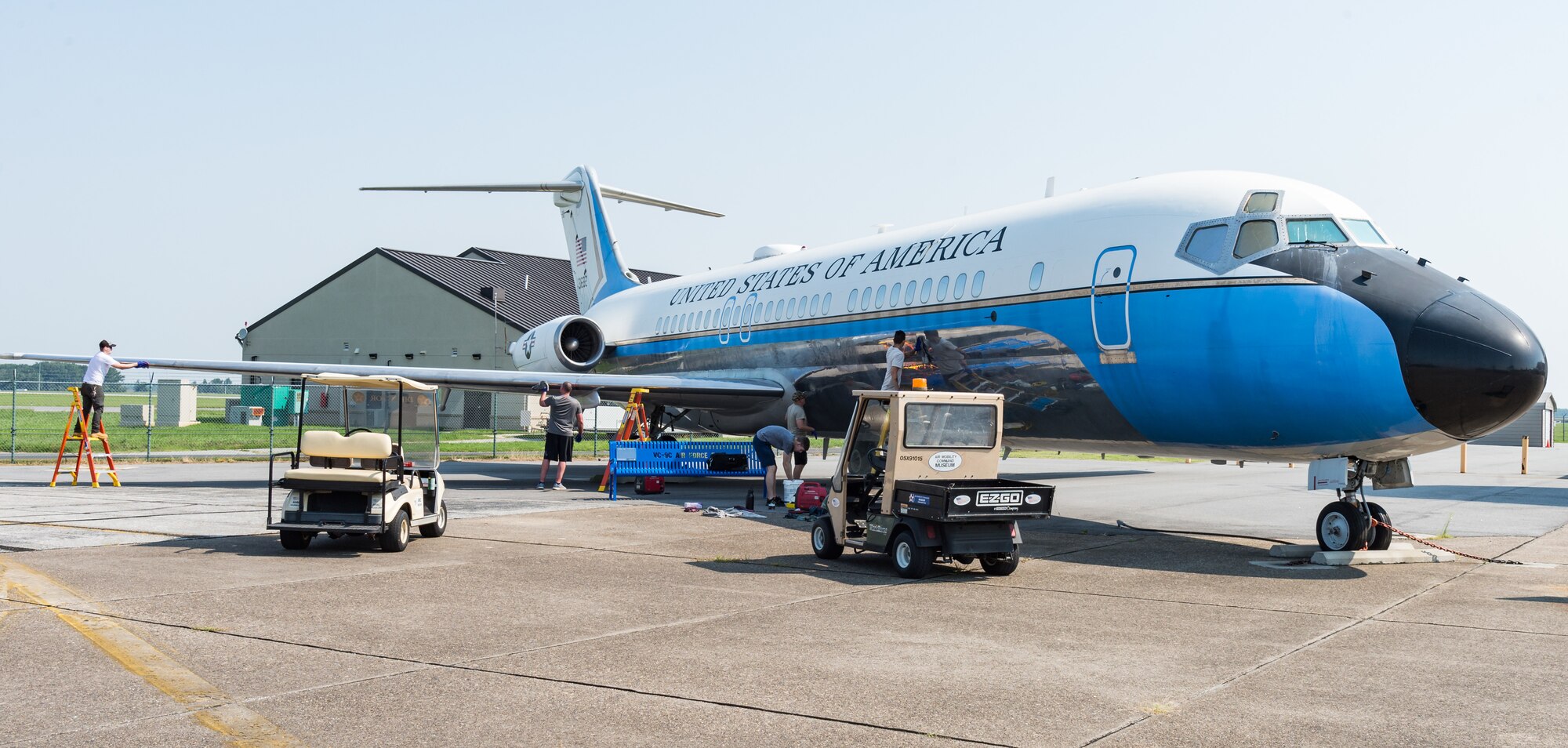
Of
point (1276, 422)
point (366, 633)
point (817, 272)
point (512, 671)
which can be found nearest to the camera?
point (512, 671)

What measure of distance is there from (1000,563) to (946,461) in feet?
3.52

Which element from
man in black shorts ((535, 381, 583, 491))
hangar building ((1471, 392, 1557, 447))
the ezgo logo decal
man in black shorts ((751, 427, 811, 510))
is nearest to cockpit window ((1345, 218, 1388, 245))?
the ezgo logo decal

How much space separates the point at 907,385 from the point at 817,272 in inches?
169

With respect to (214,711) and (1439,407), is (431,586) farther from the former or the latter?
(1439,407)

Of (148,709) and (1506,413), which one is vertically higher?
(1506,413)

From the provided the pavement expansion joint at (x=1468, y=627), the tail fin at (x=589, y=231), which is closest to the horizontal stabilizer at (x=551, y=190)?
the tail fin at (x=589, y=231)

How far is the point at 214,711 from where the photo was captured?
5285mm

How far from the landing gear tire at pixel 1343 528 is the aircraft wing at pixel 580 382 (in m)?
9.43

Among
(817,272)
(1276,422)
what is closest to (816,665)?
(1276,422)

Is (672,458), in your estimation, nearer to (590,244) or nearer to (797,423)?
(797,423)

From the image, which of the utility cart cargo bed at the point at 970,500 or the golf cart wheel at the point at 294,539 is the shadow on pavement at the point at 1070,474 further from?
the golf cart wheel at the point at 294,539

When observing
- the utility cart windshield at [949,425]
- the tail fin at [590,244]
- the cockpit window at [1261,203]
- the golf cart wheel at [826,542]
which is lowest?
the golf cart wheel at [826,542]

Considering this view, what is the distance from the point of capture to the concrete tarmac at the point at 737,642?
523 centimetres

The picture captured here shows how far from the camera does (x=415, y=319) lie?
52.5 metres
